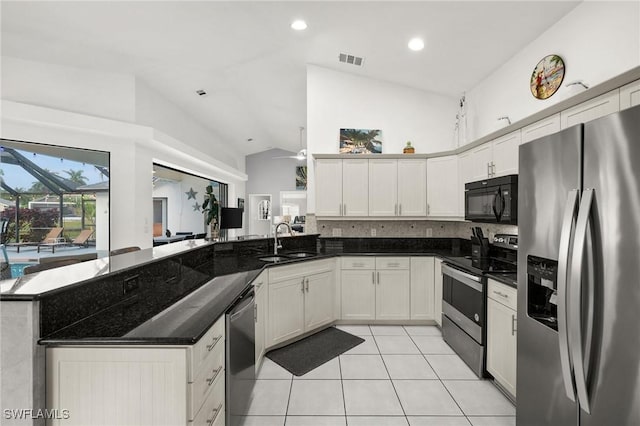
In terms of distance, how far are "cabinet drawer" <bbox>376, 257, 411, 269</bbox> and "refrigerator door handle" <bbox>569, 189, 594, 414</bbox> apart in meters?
2.39

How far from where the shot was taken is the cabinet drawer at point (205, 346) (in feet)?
3.98

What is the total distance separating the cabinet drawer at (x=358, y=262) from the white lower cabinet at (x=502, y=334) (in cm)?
141

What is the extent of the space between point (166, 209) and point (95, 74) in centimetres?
515

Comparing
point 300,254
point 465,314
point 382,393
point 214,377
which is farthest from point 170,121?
point 465,314

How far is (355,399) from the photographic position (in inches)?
90.2

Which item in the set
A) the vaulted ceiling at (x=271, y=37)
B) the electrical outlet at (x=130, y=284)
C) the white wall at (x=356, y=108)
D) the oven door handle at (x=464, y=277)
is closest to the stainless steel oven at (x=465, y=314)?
the oven door handle at (x=464, y=277)

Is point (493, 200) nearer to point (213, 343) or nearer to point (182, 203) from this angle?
point (213, 343)

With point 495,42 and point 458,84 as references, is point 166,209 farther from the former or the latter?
point 495,42

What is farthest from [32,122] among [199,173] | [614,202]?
[614,202]

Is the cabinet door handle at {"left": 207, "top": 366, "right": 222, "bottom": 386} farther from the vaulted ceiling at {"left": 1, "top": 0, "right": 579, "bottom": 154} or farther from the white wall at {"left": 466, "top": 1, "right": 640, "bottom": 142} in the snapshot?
the vaulted ceiling at {"left": 1, "top": 0, "right": 579, "bottom": 154}

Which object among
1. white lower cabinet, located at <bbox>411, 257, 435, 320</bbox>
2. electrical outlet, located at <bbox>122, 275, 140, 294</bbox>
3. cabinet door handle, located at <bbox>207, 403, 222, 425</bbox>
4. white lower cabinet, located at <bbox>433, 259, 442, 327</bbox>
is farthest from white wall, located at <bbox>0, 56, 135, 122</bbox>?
white lower cabinet, located at <bbox>433, 259, 442, 327</bbox>

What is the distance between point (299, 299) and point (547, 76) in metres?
3.10

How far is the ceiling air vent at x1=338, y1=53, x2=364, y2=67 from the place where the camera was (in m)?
3.78

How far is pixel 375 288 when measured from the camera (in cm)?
371
